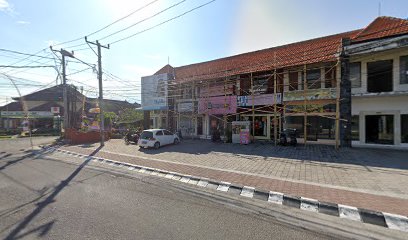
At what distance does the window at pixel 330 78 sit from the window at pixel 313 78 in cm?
50

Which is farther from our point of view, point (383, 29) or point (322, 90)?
point (322, 90)

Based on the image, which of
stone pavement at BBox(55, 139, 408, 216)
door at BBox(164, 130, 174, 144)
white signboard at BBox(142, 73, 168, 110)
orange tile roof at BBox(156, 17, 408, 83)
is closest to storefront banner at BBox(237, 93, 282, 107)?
orange tile roof at BBox(156, 17, 408, 83)

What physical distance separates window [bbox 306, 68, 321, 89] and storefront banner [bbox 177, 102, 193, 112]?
33.6ft

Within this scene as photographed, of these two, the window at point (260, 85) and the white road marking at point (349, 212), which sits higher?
the window at point (260, 85)

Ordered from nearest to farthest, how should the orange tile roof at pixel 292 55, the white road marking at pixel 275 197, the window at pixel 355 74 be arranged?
the white road marking at pixel 275 197 < the orange tile roof at pixel 292 55 < the window at pixel 355 74

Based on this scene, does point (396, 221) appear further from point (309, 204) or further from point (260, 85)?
point (260, 85)

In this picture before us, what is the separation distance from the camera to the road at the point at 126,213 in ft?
12.5

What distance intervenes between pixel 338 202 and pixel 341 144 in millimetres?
10427

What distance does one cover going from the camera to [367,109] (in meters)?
13.5

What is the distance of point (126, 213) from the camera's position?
183 inches

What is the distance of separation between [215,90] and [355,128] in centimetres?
1099

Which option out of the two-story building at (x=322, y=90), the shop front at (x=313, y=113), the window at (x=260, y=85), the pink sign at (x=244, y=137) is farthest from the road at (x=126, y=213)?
the window at (x=260, y=85)

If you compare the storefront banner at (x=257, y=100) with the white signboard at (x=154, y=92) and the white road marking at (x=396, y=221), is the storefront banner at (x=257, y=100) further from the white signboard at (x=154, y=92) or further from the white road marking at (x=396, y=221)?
the white road marking at (x=396, y=221)

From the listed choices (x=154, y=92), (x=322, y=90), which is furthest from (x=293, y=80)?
(x=154, y=92)
